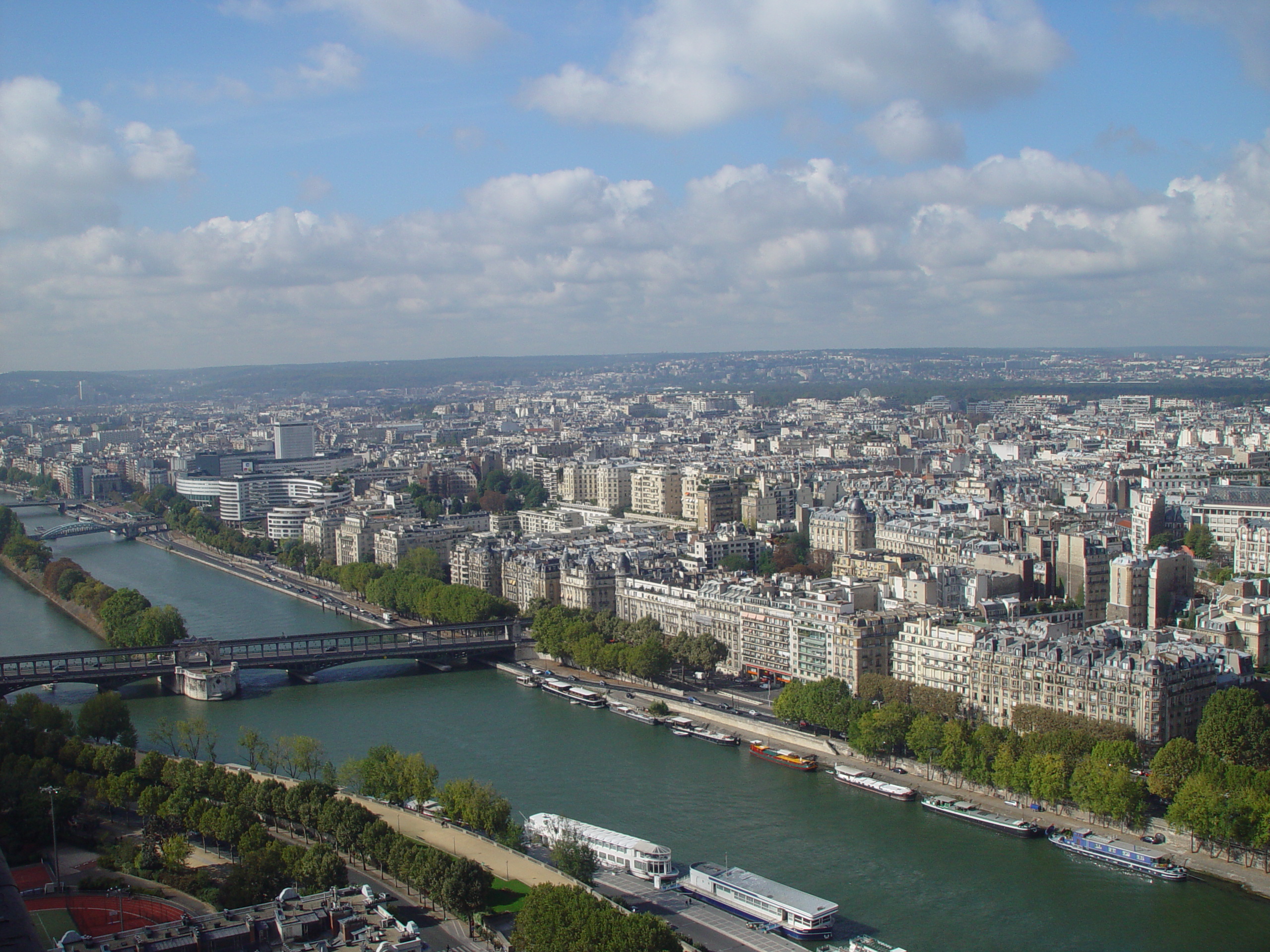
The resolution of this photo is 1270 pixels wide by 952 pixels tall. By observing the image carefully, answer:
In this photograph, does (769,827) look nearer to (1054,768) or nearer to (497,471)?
(1054,768)

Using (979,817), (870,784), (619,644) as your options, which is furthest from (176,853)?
(619,644)

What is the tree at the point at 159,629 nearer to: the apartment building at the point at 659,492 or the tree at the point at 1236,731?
the tree at the point at 1236,731

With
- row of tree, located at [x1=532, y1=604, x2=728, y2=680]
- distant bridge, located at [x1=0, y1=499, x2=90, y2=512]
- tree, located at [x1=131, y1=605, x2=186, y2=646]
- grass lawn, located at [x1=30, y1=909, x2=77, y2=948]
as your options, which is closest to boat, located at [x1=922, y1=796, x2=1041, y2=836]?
row of tree, located at [x1=532, y1=604, x2=728, y2=680]

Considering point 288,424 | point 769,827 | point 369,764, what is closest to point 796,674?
point 769,827

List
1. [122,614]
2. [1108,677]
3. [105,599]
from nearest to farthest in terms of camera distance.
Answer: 1. [1108,677]
2. [122,614]
3. [105,599]

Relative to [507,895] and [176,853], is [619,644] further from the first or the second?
[176,853]

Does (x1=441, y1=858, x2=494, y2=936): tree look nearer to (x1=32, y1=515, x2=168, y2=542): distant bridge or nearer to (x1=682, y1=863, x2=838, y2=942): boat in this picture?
(x1=682, y1=863, x2=838, y2=942): boat
